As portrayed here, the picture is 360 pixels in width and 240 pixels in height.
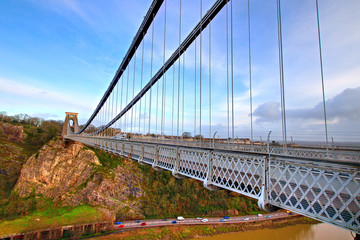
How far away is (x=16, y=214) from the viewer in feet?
88.2

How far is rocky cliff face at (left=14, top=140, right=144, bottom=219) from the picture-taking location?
101ft

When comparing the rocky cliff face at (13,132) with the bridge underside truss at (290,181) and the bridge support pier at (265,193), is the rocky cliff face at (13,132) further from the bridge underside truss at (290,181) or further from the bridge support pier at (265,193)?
the bridge support pier at (265,193)

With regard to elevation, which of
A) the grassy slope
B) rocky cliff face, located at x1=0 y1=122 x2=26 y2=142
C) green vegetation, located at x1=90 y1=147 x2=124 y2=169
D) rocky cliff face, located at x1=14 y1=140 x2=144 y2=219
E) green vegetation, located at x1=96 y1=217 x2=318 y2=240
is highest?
rocky cliff face, located at x1=0 y1=122 x2=26 y2=142

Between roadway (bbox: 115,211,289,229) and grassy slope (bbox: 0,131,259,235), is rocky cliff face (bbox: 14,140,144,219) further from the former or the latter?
roadway (bbox: 115,211,289,229)

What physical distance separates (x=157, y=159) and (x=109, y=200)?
85.6 feet

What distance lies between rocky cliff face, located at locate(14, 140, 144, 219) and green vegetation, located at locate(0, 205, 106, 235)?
1.60m

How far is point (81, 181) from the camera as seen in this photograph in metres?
33.7

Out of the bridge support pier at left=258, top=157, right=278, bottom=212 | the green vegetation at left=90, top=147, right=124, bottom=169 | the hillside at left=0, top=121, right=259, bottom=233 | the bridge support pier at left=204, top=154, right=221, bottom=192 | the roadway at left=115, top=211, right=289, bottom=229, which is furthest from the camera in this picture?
the green vegetation at left=90, top=147, right=124, bottom=169

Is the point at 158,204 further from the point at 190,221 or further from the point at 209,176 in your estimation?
the point at 209,176

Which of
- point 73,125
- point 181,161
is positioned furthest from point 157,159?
point 73,125

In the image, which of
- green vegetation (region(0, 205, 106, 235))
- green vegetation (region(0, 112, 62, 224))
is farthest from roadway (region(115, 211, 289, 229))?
green vegetation (region(0, 112, 62, 224))

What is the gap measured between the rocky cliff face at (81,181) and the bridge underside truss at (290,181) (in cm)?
2823

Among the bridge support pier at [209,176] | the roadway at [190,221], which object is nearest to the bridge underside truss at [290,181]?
the bridge support pier at [209,176]

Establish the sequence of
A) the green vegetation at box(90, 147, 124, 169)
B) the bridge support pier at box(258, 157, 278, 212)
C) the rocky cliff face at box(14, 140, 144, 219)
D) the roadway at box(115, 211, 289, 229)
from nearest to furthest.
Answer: the bridge support pier at box(258, 157, 278, 212), the roadway at box(115, 211, 289, 229), the rocky cliff face at box(14, 140, 144, 219), the green vegetation at box(90, 147, 124, 169)
